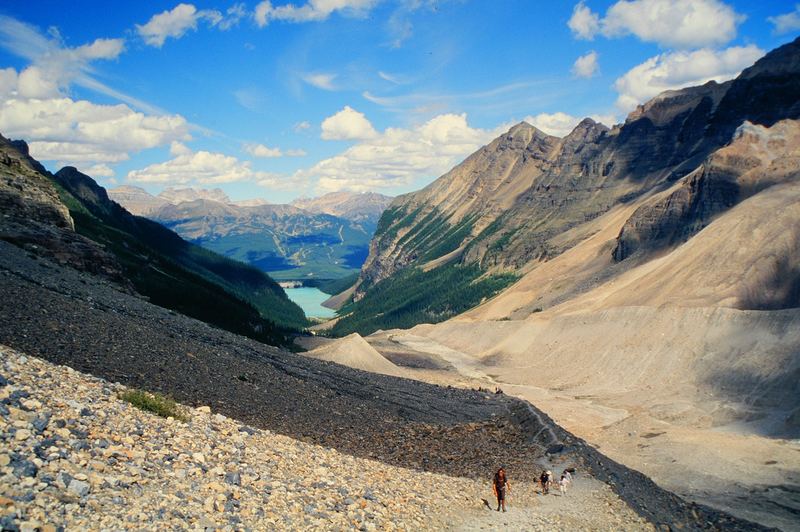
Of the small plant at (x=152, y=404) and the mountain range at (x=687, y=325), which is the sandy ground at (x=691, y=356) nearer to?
the mountain range at (x=687, y=325)

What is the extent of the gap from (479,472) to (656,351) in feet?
159

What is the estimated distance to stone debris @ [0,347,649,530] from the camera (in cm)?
1166

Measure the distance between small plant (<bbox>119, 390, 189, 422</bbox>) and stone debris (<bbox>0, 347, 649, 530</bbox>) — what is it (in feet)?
1.26

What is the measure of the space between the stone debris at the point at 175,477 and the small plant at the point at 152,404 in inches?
15.1

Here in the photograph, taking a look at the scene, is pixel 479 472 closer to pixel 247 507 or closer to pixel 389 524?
A: pixel 389 524

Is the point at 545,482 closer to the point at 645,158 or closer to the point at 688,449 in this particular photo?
the point at 688,449

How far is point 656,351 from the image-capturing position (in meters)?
67.9

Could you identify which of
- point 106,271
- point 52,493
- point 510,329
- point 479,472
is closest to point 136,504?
point 52,493

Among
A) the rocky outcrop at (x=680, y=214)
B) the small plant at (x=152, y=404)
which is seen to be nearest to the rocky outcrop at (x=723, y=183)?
the rocky outcrop at (x=680, y=214)

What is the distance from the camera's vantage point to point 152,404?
18.0 meters

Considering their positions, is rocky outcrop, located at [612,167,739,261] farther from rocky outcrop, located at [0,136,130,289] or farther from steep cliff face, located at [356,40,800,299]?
rocky outcrop, located at [0,136,130,289]

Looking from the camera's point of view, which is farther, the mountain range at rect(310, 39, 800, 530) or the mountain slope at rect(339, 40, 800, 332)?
the mountain slope at rect(339, 40, 800, 332)

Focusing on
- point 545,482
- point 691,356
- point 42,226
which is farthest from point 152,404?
point 691,356

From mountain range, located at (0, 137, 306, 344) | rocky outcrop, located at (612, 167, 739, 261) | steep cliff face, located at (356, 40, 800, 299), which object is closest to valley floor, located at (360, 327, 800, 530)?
mountain range, located at (0, 137, 306, 344)
